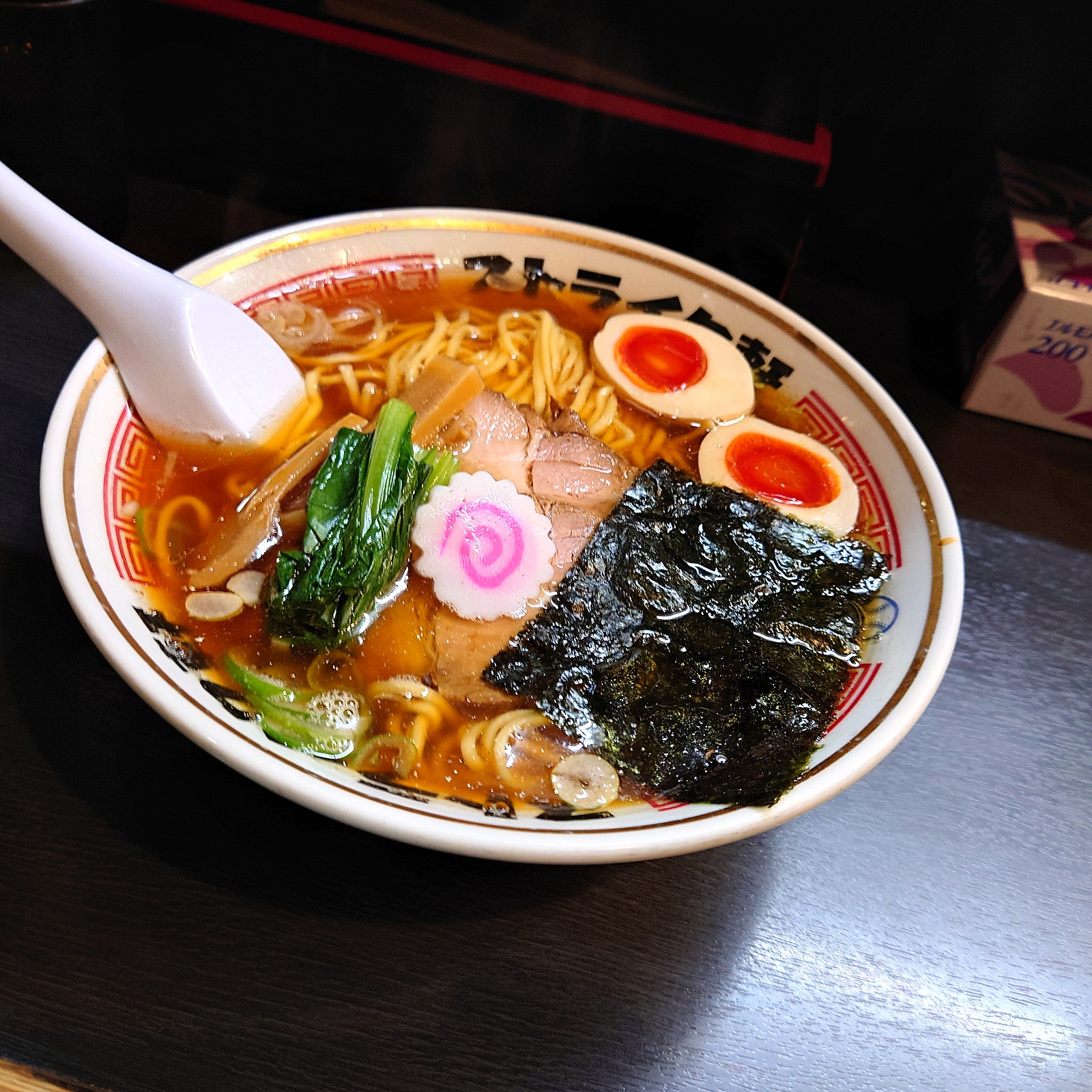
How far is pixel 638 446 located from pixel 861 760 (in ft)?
2.70

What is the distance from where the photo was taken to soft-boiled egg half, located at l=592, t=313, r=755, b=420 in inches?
67.1

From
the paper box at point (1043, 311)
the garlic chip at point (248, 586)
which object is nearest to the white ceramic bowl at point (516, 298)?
the garlic chip at point (248, 586)

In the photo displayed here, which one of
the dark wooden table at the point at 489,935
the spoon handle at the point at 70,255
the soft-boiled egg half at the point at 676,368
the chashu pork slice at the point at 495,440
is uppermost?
the soft-boiled egg half at the point at 676,368

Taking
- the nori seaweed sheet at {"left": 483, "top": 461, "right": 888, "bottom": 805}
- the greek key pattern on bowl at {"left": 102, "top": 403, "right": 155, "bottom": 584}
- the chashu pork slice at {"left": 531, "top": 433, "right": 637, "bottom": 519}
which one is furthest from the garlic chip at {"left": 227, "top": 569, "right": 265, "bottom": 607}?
the chashu pork slice at {"left": 531, "top": 433, "right": 637, "bottom": 519}

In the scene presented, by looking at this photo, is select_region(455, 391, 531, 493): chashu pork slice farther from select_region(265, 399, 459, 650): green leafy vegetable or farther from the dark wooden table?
the dark wooden table

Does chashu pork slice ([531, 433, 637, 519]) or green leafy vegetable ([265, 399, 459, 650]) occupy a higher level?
chashu pork slice ([531, 433, 637, 519])

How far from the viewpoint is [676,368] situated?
1752 mm

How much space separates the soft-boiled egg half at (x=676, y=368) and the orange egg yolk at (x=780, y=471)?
3.6 inches

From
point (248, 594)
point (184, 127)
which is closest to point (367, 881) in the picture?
point (248, 594)

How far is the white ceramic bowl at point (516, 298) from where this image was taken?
3.16 ft

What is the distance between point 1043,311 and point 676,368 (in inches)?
30.8

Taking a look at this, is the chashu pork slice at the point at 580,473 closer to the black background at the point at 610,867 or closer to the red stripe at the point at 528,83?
the black background at the point at 610,867

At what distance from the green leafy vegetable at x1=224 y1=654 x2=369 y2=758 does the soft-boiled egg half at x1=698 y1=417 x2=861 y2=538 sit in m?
0.78

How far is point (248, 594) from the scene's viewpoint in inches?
52.1
